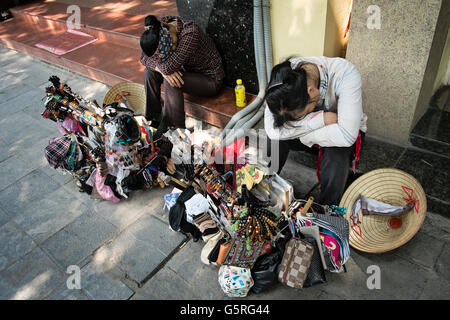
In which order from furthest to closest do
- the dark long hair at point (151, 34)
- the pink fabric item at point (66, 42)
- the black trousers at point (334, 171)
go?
the pink fabric item at point (66, 42) → the dark long hair at point (151, 34) → the black trousers at point (334, 171)

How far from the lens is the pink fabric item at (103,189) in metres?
2.99

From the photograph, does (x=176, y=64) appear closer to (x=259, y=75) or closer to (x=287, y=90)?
(x=259, y=75)

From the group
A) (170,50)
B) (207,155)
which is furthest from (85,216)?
(170,50)

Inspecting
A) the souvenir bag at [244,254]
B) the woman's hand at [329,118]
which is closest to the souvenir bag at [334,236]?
the souvenir bag at [244,254]

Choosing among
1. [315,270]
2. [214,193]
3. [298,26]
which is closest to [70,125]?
[214,193]

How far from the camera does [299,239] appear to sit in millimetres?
2104

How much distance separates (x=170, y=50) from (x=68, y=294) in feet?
7.27

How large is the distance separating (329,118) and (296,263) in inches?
37.8

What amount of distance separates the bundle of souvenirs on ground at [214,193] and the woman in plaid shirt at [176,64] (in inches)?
18.3

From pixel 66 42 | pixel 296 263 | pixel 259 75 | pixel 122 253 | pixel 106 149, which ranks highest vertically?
pixel 259 75

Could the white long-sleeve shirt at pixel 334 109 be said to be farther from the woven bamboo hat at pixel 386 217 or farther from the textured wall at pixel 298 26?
the textured wall at pixel 298 26

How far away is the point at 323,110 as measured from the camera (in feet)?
7.65

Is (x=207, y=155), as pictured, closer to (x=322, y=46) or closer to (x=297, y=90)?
(x=297, y=90)

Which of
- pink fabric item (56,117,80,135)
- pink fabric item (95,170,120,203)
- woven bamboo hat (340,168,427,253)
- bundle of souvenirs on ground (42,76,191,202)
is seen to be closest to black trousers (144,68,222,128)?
bundle of souvenirs on ground (42,76,191,202)
